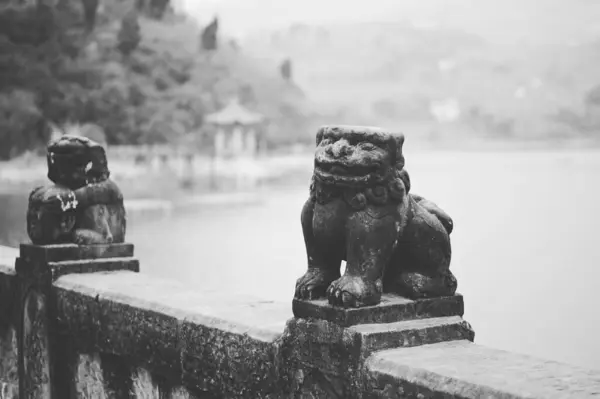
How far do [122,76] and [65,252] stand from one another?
39.9ft

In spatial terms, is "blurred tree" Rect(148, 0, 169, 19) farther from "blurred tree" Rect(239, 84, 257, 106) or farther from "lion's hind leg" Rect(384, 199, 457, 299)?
"lion's hind leg" Rect(384, 199, 457, 299)

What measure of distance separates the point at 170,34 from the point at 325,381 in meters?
15.3

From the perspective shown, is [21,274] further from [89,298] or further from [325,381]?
[325,381]

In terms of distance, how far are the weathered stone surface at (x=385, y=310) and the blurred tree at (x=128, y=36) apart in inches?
547

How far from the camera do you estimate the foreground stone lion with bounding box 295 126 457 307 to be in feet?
7.63

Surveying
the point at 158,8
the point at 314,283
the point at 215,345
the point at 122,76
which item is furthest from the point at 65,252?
the point at 158,8

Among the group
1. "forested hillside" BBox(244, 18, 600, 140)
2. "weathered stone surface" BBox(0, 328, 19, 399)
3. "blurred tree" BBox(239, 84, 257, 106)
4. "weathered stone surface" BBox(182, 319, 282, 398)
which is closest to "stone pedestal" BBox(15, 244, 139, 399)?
"weathered stone surface" BBox(0, 328, 19, 399)

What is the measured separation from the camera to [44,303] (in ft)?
11.6

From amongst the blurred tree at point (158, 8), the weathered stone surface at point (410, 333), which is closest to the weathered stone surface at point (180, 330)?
the weathered stone surface at point (410, 333)

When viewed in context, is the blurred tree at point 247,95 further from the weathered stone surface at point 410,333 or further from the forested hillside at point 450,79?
the weathered stone surface at point 410,333

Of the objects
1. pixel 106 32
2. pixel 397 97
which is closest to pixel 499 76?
pixel 397 97

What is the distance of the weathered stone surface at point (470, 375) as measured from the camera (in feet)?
6.02

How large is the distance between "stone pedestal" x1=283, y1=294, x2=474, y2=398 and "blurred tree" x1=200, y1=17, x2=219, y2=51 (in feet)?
47.8

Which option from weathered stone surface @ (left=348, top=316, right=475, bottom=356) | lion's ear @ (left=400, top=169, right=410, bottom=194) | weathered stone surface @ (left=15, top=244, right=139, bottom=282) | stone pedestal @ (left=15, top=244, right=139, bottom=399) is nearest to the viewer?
weathered stone surface @ (left=348, top=316, right=475, bottom=356)
